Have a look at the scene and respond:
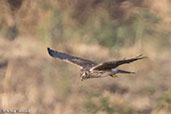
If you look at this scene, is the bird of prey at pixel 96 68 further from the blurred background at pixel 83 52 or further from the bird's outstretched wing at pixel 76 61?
the blurred background at pixel 83 52

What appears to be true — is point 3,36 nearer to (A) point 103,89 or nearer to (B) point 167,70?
(A) point 103,89

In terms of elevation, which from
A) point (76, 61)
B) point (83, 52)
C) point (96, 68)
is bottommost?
point (96, 68)

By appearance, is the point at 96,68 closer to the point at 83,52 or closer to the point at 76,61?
the point at 76,61

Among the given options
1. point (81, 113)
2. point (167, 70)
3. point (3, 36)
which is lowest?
point (81, 113)

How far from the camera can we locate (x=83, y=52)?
33.3ft

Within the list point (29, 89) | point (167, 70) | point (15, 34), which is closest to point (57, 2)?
point (15, 34)

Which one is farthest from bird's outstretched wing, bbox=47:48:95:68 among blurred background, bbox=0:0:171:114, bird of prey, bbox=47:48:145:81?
blurred background, bbox=0:0:171:114

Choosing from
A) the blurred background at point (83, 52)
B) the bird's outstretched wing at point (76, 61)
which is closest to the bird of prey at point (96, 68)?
the bird's outstretched wing at point (76, 61)

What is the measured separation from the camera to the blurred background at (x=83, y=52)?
9633mm

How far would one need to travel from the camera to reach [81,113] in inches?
375

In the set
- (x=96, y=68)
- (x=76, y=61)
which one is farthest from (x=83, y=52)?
(x=96, y=68)

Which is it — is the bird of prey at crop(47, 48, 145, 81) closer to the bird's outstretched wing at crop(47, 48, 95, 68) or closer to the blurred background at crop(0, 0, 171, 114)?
the bird's outstretched wing at crop(47, 48, 95, 68)

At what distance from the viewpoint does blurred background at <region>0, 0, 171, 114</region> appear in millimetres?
9633

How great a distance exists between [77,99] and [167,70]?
1740mm
